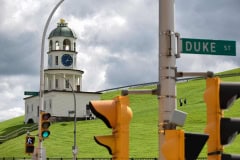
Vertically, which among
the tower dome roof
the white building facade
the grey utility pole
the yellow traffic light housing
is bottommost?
the yellow traffic light housing

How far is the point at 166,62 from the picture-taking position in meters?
8.49

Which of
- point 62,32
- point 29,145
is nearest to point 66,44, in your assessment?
point 62,32

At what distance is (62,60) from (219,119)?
112787mm

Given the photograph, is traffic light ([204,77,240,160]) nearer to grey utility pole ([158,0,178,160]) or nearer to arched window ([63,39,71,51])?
grey utility pole ([158,0,178,160])

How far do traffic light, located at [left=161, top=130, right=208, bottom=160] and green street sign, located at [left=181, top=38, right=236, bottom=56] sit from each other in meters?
1.90

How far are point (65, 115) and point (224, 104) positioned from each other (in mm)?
111060

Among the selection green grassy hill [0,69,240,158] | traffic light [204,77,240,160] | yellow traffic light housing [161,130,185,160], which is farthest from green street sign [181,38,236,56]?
green grassy hill [0,69,240,158]

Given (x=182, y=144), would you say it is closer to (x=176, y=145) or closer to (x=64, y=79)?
(x=176, y=145)

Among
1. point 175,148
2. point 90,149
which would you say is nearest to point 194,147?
point 175,148

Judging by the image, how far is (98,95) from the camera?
122 meters

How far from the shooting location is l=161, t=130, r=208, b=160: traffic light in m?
6.77

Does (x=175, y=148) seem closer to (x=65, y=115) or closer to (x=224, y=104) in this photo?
(x=224, y=104)

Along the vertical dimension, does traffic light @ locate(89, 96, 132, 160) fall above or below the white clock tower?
below

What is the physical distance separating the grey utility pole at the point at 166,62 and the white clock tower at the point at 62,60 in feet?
361
